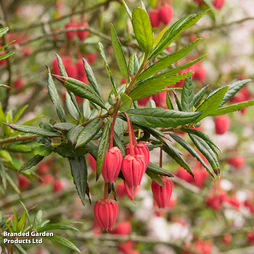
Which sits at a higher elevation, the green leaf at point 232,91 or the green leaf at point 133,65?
the green leaf at point 133,65

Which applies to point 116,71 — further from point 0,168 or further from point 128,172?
point 128,172

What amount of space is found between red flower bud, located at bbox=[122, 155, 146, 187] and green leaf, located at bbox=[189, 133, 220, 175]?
0.16 m

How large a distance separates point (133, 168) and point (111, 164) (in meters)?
0.04

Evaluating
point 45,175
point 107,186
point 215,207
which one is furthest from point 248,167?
point 107,186

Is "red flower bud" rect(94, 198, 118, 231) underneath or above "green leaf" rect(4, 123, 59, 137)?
underneath

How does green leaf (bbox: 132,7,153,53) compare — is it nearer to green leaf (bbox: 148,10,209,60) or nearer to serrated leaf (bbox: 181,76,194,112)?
green leaf (bbox: 148,10,209,60)

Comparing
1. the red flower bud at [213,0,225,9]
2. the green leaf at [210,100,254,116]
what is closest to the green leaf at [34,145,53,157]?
the green leaf at [210,100,254,116]

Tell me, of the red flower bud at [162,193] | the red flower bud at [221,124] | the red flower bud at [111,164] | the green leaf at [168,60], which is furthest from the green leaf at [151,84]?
the red flower bud at [221,124]

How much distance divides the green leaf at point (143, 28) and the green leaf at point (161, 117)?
0.12 meters

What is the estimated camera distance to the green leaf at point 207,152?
2.11 feet

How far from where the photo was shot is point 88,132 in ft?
1.89

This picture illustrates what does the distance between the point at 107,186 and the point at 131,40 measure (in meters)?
0.68

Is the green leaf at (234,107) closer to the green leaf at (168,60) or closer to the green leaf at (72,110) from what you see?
the green leaf at (168,60)

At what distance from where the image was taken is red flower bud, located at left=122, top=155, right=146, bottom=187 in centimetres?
56
